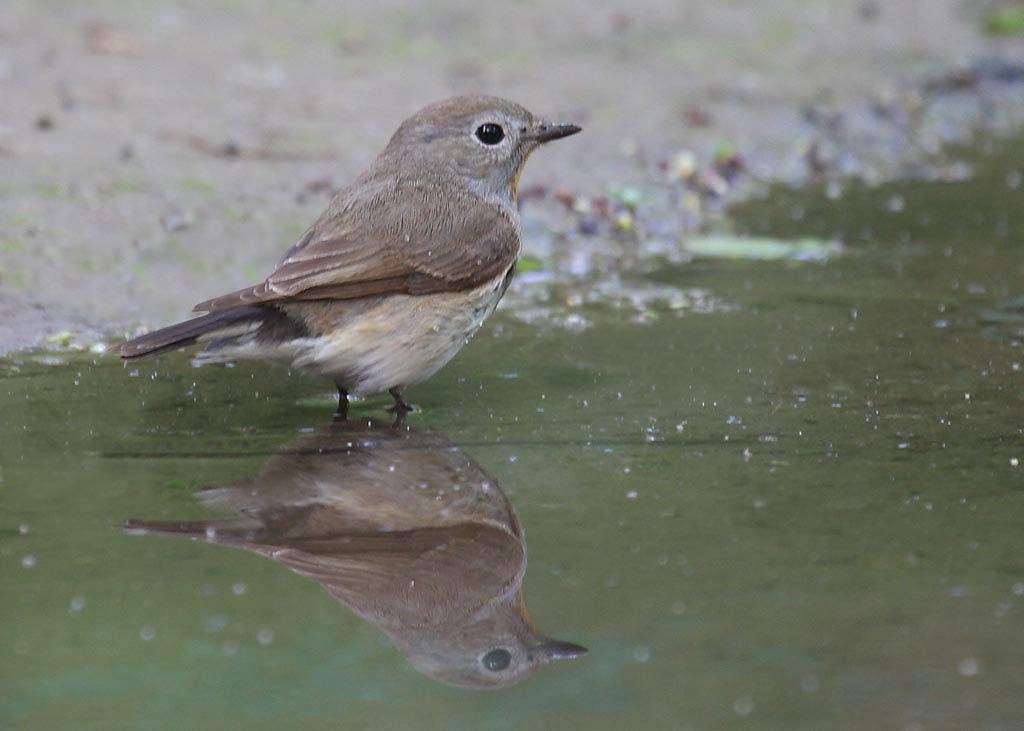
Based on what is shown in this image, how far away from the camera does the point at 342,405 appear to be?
548 cm

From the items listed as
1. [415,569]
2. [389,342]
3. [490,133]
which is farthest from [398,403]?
[415,569]

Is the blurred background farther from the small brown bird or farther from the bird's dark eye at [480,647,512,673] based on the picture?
the small brown bird

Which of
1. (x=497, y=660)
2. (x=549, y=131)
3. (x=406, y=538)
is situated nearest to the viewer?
(x=497, y=660)

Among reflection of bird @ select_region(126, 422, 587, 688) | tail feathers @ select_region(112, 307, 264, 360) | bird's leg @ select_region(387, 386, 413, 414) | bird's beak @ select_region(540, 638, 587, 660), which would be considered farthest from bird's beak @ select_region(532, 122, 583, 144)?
bird's beak @ select_region(540, 638, 587, 660)

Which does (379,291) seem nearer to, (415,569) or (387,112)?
(415,569)

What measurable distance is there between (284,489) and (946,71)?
896 centimetres

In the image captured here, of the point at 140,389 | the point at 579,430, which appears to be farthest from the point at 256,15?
the point at 579,430

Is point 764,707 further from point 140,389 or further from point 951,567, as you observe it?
point 140,389

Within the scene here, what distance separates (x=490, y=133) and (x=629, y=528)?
2.30 metres

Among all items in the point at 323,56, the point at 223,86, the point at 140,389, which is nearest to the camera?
the point at 140,389

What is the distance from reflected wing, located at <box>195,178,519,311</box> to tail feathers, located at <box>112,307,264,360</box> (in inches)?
2.1

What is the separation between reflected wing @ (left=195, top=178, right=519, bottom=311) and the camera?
16.8 feet

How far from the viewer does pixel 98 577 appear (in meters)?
3.82

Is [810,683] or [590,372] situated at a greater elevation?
[810,683]
